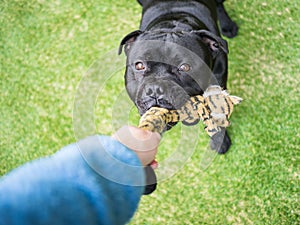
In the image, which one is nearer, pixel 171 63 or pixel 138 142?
pixel 138 142

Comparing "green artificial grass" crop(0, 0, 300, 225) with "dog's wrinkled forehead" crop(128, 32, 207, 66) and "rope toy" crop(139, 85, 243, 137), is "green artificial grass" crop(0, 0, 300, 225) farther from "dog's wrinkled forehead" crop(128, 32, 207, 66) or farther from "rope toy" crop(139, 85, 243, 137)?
"dog's wrinkled forehead" crop(128, 32, 207, 66)

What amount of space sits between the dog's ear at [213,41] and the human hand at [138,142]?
0.97m

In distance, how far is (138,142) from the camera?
50.9 inches

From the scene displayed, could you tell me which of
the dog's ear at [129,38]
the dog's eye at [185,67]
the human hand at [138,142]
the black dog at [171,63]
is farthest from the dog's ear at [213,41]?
the human hand at [138,142]

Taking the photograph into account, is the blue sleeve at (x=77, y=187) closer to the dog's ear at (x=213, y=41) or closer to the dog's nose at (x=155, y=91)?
the dog's nose at (x=155, y=91)

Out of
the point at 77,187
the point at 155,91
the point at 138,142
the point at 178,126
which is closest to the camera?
the point at 77,187

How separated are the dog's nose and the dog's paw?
31.2 inches

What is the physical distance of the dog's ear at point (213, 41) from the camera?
2.17 meters

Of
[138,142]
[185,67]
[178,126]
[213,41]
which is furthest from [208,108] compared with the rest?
[138,142]

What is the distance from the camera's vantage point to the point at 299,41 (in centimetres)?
308

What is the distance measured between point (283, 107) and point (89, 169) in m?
2.21

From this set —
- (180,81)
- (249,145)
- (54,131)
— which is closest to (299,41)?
(249,145)

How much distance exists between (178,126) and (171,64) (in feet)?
2.67

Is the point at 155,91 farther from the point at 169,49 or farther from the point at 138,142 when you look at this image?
the point at 138,142
